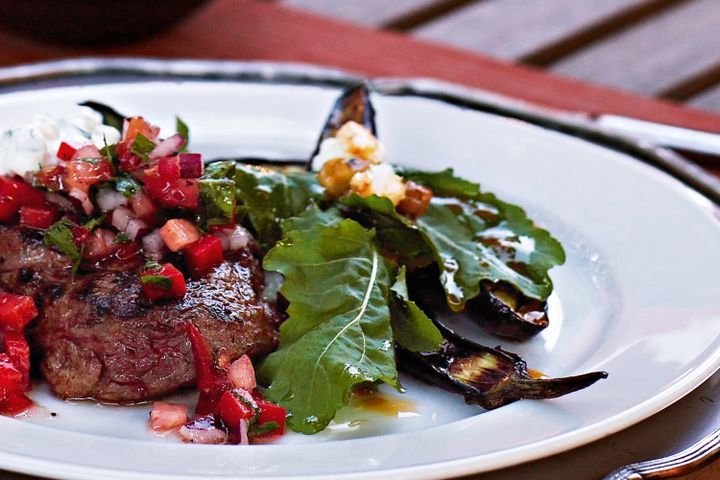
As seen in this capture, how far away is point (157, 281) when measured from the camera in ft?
10.7

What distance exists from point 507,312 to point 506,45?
4.17 meters

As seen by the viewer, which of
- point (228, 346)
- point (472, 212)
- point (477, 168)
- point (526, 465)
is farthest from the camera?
point (477, 168)

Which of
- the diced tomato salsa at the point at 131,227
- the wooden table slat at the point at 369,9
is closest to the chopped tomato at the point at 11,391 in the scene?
the diced tomato salsa at the point at 131,227

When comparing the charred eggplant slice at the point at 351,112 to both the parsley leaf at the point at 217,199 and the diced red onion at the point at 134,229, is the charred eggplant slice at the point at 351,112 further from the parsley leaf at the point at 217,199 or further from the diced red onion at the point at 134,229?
the diced red onion at the point at 134,229

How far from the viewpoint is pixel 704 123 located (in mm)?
5539

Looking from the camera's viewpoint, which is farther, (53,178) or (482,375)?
(53,178)

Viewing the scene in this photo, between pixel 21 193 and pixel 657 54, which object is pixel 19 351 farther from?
pixel 657 54

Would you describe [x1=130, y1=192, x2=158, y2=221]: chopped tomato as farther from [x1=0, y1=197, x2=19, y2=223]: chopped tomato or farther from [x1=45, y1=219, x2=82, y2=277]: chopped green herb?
[x1=0, y1=197, x2=19, y2=223]: chopped tomato

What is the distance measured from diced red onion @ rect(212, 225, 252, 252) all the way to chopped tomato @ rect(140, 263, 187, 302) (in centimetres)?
32

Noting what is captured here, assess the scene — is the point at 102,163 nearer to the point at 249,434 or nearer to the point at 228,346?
the point at 228,346

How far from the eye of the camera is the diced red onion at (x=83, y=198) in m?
3.51

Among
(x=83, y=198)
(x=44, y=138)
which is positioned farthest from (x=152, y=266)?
(x=44, y=138)

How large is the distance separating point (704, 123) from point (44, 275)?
378 cm

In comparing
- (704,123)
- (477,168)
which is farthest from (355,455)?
(704,123)
